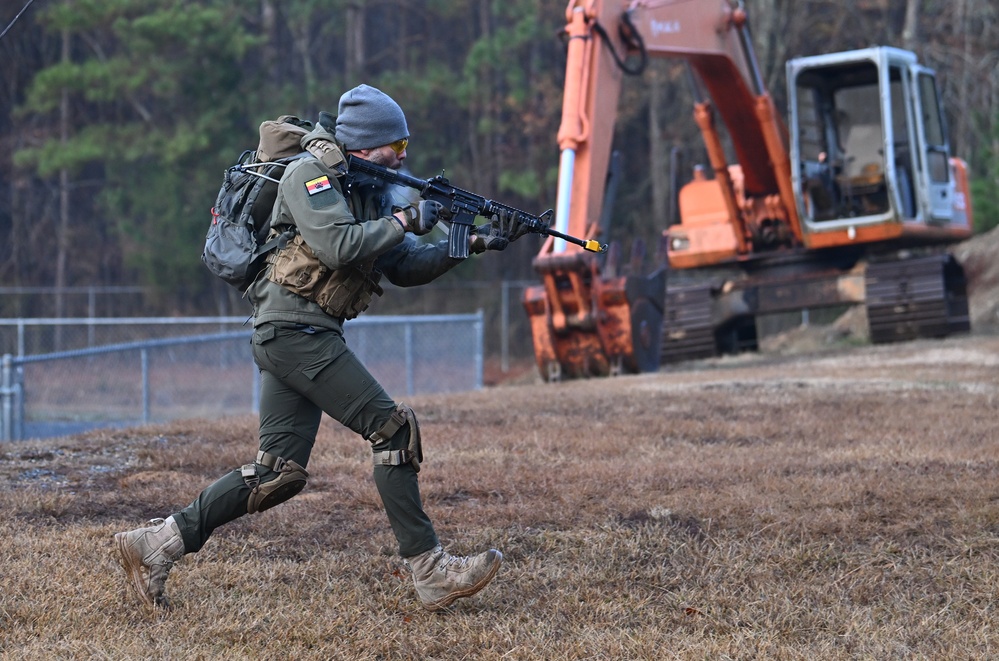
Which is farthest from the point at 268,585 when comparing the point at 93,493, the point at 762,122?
the point at 762,122

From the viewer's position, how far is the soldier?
180 inches

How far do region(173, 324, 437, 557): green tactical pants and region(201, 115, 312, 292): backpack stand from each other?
0.26 metres

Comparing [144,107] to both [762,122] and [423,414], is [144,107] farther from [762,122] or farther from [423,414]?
[423,414]

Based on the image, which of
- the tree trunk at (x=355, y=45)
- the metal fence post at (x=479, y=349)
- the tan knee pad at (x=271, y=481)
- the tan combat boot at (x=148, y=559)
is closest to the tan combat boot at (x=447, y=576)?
the tan knee pad at (x=271, y=481)

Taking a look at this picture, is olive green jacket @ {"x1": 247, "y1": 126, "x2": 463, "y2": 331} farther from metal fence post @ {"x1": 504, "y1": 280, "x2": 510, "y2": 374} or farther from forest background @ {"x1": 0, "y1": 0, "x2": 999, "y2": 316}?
forest background @ {"x1": 0, "y1": 0, "x2": 999, "y2": 316}

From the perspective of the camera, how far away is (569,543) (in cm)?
565

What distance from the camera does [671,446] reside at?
8141 mm

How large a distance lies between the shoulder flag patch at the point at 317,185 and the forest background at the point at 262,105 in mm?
23377

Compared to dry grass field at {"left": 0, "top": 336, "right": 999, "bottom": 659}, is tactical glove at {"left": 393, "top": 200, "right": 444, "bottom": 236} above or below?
above

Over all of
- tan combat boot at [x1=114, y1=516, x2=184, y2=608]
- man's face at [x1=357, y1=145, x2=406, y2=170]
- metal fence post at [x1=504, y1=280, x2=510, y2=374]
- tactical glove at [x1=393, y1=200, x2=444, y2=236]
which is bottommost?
tan combat boot at [x1=114, y1=516, x2=184, y2=608]

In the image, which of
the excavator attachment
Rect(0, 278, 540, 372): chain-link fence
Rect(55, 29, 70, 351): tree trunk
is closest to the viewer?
the excavator attachment

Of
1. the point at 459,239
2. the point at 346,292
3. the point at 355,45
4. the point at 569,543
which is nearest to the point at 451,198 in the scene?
the point at 459,239

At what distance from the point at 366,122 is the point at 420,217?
0.45 m

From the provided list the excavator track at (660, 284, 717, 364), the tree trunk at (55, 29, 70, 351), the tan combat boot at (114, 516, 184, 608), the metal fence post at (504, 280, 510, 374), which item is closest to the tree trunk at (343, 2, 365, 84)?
the tree trunk at (55, 29, 70, 351)
